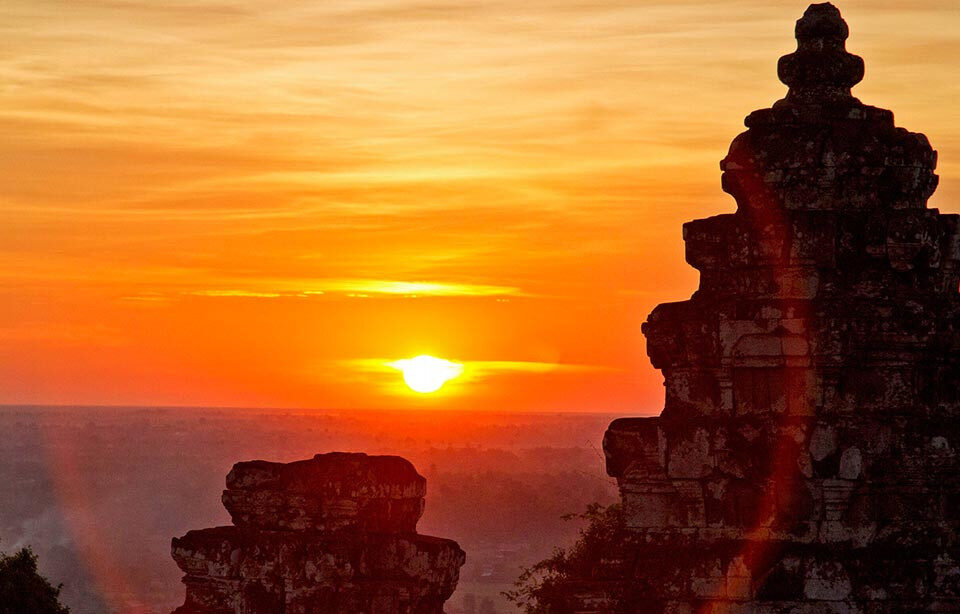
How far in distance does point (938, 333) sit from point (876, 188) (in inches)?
54.8

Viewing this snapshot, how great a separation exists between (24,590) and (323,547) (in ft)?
74.8

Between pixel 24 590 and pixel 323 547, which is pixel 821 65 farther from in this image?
pixel 24 590

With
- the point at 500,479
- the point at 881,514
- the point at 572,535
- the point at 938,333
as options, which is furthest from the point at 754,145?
the point at 500,479

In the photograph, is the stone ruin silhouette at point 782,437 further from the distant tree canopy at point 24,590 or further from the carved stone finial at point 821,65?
the distant tree canopy at point 24,590

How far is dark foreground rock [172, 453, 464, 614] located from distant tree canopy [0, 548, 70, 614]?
67.4ft

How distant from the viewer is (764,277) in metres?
18.3

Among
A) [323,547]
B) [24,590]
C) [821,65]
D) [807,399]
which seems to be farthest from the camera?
[24,590]

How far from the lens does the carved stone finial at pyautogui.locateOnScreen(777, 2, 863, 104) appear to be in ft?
61.2

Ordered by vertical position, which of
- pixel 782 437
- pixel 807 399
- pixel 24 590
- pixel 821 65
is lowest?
pixel 24 590

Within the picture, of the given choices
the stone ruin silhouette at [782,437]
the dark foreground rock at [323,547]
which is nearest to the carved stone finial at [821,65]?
the stone ruin silhouette at [782,437]

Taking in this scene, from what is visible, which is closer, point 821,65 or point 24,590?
point 821,65

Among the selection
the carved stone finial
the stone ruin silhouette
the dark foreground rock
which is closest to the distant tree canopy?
the dark foreground rock


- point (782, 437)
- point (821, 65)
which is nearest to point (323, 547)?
point (782, 437)

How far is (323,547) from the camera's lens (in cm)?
1847
